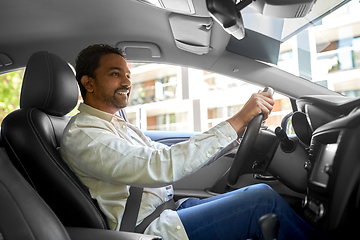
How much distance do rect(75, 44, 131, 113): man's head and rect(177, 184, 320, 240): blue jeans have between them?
2.01ft

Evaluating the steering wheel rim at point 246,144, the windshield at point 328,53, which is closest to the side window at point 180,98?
the windshield at point 328,53

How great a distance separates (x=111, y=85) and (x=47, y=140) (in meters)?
0.40

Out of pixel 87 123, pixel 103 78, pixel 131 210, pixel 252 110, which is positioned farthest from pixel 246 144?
pixel 103 78

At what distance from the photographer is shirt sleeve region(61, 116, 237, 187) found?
101 cm

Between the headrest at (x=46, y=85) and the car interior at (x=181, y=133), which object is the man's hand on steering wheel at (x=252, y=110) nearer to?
the car interior at (x=181, y=133)

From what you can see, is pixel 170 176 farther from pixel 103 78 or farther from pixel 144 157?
pixel 103 78

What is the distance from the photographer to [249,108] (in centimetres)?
108

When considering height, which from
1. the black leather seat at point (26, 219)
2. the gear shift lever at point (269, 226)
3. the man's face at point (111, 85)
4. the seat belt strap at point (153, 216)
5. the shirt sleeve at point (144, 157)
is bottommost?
the seat belt strap at point (153, 216)

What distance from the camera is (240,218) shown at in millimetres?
1096

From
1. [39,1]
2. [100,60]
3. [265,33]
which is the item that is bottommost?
[100,60]

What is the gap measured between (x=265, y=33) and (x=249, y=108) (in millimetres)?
650

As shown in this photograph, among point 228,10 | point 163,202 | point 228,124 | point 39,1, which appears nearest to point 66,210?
point 163,202

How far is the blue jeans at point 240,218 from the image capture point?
106cm

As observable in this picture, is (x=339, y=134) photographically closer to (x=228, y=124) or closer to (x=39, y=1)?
(x=228, y=124)
